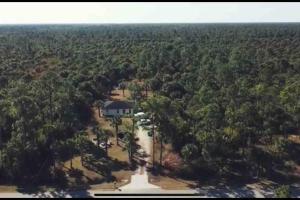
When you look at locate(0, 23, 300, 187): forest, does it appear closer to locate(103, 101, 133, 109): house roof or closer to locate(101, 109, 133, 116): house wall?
locate(101, 109, 133, 116): house wall

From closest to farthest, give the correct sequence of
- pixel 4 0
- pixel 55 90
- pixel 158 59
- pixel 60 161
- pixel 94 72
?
pixel 4 0 → pixel 60 161 → pixel 55 90 → pixel 94 72 → pixel 158 59

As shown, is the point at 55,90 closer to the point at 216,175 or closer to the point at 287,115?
the point at 216,175

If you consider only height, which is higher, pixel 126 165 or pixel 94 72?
pixel 94 72

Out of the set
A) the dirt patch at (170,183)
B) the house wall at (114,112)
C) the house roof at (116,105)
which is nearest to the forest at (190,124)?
the dirt patch at (170,183)

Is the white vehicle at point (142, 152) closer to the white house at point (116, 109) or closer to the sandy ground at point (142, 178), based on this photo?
the sandy ground at point (142, 178)

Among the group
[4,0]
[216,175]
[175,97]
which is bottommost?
[216,175]

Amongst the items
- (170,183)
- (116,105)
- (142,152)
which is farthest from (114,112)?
(170,183)

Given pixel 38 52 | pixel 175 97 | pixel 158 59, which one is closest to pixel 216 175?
pixel 175 97

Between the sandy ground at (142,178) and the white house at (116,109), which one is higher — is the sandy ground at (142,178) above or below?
below
